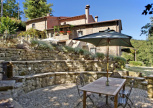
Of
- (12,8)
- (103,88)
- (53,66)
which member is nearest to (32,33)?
(53,66)

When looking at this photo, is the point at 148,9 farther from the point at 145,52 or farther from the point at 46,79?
the point at 145,52

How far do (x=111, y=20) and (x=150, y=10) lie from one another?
9.83 meters

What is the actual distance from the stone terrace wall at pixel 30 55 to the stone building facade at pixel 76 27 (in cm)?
446

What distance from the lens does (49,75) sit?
16.4 ft

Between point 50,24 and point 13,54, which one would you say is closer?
point 13,54

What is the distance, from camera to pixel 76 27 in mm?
15023

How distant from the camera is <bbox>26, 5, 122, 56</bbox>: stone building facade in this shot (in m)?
12.3

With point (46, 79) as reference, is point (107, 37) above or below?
above

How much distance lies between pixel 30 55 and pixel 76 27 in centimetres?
1048

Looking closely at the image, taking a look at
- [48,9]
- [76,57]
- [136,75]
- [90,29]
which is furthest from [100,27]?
[48,9]

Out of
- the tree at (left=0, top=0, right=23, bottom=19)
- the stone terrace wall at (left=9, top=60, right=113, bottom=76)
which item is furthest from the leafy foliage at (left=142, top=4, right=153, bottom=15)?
the tree at (left=0, top=0, right=23, bottom=19)

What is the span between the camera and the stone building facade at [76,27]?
12328 millimetres

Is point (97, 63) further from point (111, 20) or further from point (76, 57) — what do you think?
point (111, 20)

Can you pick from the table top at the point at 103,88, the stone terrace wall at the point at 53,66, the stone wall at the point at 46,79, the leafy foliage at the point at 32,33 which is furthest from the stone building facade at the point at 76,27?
the table top at the point at 103,88
